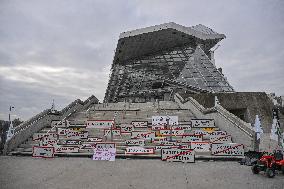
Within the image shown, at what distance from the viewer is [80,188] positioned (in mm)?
7859

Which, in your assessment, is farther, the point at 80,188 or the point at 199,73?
the point at 199,73

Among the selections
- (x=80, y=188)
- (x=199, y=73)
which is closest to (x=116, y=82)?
(x=199, y=73)

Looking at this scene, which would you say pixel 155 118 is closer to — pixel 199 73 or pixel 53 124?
pixel 53 124

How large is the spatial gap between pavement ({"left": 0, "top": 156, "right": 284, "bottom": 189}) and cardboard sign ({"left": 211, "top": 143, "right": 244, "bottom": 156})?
0.96 metres

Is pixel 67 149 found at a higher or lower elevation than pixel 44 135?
lower

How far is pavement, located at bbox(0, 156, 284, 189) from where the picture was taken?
830 centimetres

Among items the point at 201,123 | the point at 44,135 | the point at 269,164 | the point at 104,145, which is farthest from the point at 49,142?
the point at 269,164

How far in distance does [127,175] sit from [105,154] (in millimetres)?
3622

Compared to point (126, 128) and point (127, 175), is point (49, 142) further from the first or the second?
point (127, 175)

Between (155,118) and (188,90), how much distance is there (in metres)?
25.1

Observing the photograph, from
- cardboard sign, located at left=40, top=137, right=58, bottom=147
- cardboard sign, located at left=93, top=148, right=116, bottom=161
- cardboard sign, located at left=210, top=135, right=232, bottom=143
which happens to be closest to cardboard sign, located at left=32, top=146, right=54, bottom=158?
cardboard sign, located at left=40, top=137, right=58, bottom=147

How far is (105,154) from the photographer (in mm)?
13125

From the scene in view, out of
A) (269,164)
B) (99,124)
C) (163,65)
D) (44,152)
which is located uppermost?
(163,65)

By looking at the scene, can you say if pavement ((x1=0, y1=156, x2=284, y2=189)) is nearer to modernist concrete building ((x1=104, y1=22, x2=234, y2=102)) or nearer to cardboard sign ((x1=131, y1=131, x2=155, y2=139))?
cardboard sign ((x1=131, y1=131, x2=155, y2=139))
